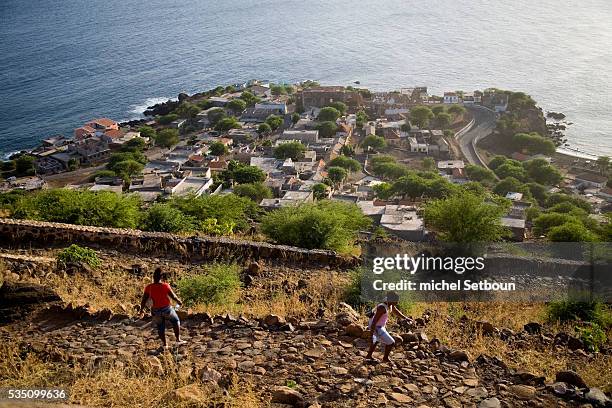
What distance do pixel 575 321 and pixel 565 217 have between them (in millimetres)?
16055

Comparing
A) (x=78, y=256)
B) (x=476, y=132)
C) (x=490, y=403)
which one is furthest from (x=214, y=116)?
(x=490, y=403)

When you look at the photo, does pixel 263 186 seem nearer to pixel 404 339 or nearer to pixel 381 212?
pixel 381 212

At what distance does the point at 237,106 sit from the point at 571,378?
44.5m

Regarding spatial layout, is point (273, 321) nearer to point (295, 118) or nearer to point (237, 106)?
point (295, 118)

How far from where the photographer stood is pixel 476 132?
149ft

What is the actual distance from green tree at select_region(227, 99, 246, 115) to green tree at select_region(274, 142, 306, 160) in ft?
39.6

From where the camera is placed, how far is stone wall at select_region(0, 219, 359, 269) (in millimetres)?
9602

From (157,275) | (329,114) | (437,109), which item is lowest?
(437,109)

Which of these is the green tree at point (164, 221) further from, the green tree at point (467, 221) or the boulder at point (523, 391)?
the boulder at point (523, 391)

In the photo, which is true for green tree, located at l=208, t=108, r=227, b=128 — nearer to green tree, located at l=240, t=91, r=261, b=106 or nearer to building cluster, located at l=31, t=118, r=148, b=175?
green tree, located at l=240, t=91, r=261, b=106

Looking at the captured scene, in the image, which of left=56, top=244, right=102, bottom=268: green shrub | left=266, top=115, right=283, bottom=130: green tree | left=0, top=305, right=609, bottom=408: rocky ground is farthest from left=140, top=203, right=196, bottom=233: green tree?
left=266, top=115, right=283, bottom=130: green tree

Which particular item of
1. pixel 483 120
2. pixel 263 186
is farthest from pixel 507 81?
pixel 263 186

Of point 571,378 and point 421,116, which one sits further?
point 421,116

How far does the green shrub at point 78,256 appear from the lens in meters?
8.45
